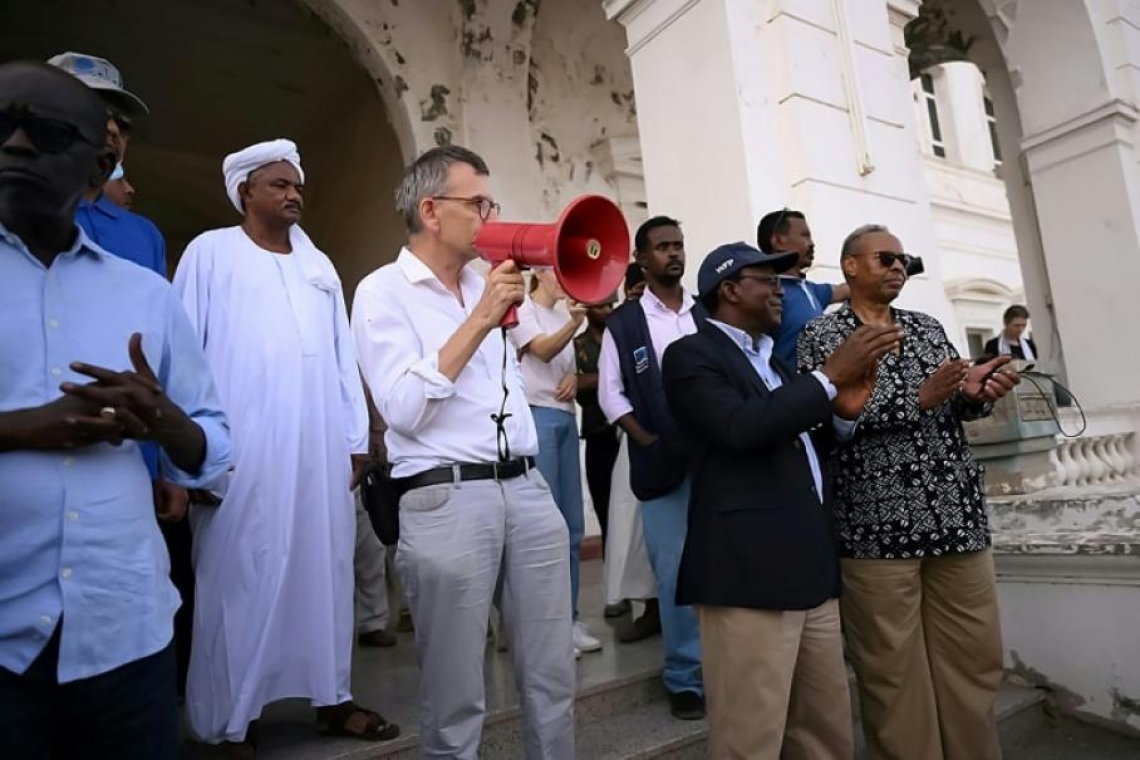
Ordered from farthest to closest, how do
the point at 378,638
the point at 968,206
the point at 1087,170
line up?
1. the point at 968,206
2. the point at 1087,170
3. the point at 378,638

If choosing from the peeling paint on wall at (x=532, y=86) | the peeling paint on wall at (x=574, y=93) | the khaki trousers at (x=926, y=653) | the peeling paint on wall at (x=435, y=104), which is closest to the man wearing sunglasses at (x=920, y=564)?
the khaki trousers at (x=926, y=653)

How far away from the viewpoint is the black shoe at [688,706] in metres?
2.88

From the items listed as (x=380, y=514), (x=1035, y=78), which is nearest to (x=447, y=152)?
(x=380, y=514)

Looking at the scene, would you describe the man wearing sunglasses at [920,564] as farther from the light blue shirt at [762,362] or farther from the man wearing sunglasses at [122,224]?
the man wearing sunglasses at [122,224]

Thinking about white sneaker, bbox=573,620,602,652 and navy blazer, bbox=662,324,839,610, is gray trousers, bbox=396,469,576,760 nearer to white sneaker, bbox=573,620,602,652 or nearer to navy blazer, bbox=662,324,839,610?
navy blazer, bbox=662,324,839,610

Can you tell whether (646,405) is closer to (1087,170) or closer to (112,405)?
(112,405)

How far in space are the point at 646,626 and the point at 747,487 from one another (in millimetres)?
1620

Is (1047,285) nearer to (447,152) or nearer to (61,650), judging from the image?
(447,152)

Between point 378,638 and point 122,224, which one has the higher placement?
point 122,224

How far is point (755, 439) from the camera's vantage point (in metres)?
2.07

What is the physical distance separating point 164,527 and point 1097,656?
3.53 m

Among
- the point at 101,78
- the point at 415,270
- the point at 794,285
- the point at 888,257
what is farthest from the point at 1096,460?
the point at 101,78

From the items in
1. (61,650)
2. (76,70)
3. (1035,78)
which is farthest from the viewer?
(1035,78)

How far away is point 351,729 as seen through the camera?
2.47m
